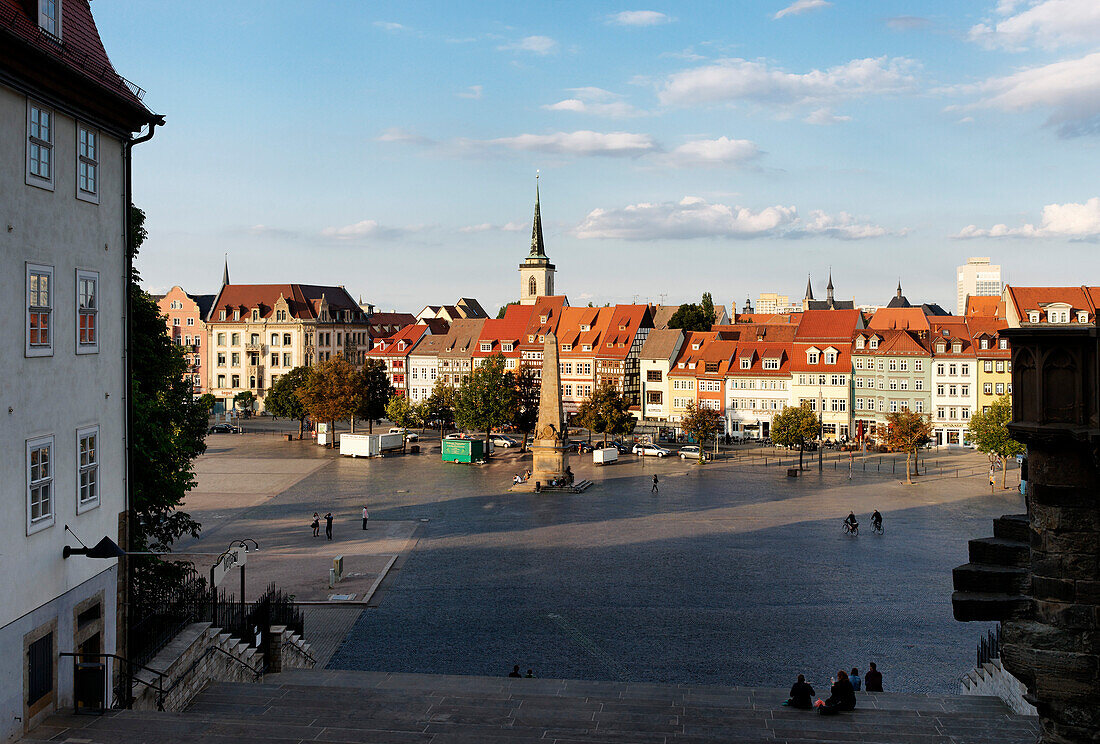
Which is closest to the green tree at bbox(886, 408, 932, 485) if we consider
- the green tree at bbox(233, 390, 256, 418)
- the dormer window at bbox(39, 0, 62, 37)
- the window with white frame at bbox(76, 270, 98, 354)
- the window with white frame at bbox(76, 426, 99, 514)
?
the window with white frame at bbox(76, 426, 99, 514)

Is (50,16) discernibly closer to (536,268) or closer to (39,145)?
(39,145)

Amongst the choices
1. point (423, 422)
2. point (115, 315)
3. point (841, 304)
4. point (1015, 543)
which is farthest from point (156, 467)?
point (841, 304)

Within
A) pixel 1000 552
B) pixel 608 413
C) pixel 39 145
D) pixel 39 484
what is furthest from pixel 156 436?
pixel 608 413

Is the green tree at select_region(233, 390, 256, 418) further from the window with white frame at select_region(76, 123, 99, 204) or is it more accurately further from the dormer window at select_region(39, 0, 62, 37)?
the dormer window at select_region(39, 0, 62, 37)

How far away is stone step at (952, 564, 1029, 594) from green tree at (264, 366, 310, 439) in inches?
3210

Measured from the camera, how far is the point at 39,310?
45.0ft

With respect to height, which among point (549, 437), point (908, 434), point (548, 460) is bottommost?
point (548, 460)

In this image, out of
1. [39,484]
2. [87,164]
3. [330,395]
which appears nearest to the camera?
[39,484]

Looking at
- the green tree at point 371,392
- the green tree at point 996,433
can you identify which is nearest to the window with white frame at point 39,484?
the green tree at point 996,433

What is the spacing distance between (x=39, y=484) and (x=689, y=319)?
11012 cm

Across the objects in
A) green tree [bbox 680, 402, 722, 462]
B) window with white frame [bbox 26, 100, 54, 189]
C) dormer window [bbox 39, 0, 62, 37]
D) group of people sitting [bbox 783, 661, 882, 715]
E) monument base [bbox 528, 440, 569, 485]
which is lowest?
group of people sitting [bbox 783, 661, 882, 715]

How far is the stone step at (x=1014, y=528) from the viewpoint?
1034 cm

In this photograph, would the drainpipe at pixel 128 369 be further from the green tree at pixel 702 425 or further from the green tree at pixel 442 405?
the green tree at pixel 442 405

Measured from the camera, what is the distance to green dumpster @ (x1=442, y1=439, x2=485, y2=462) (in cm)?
7106
